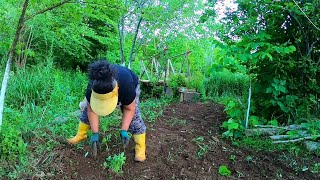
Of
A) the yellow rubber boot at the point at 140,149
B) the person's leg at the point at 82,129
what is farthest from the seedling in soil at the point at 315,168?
the person's leg at the point at 82,129

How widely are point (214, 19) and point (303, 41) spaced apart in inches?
51.4

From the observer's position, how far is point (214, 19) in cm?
460

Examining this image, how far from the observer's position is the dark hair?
7.77ft

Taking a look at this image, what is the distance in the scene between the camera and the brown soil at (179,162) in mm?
2822

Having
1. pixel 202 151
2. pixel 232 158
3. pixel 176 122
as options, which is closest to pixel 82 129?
pixel 202 151

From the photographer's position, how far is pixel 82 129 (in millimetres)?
3188

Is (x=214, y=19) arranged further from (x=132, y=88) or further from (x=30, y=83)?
(x=30, y=83)

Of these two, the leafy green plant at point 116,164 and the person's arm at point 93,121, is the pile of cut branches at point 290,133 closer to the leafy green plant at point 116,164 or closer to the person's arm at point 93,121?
the leafy green plant at point 116,164

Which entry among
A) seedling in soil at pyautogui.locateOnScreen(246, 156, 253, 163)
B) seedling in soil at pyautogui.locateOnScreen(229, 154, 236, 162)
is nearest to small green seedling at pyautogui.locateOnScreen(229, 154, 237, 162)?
seedling in soil at pyautogui.locateOnScreen(229, 154, 236, 162)

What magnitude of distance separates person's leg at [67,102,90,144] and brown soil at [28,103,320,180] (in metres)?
0.09

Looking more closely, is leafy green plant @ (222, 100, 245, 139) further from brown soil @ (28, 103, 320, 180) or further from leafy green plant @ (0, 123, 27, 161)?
leafy green plant @ (0, 123, 27, 161)

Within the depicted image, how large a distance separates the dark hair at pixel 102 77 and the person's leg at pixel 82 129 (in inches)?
30.2

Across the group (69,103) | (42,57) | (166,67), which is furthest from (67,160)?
(42,57)

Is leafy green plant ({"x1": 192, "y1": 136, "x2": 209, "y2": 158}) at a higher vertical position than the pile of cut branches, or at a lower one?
lower
